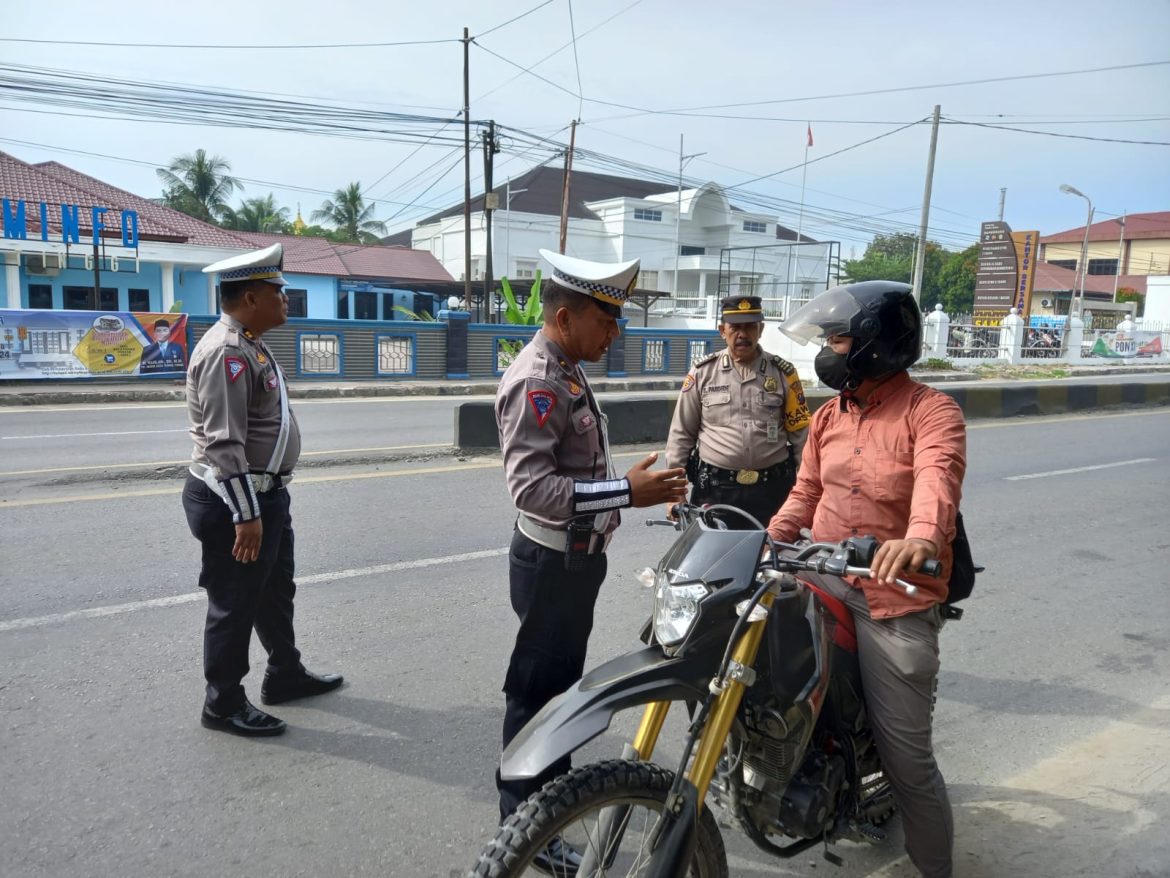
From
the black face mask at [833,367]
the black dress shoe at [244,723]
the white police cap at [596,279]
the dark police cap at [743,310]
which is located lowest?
the black dress shoe at [244,723]

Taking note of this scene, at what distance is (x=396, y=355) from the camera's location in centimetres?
2016

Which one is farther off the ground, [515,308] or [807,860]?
[515,308]

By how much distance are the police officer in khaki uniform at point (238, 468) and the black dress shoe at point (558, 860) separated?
5.77 ft

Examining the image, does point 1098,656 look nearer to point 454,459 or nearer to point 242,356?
point 242,356

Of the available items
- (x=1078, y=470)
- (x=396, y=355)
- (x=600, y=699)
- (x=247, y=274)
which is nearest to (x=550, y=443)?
(x=600, y=699)

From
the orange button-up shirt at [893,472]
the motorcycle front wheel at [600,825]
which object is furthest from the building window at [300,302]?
the motorcycle front wheel at [600,825]

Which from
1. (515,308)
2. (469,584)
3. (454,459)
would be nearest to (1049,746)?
(469,584)

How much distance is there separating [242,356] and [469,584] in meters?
2.37

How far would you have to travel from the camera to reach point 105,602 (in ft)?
15.1

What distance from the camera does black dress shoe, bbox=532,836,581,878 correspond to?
1921mm

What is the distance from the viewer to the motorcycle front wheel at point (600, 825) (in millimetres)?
1795

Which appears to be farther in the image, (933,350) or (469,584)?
(933,350)

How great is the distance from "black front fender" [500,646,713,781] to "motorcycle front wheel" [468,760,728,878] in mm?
71

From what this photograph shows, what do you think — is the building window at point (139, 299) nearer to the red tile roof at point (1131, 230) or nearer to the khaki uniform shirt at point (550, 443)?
the khaki uniform shirt at point (550, 443)
